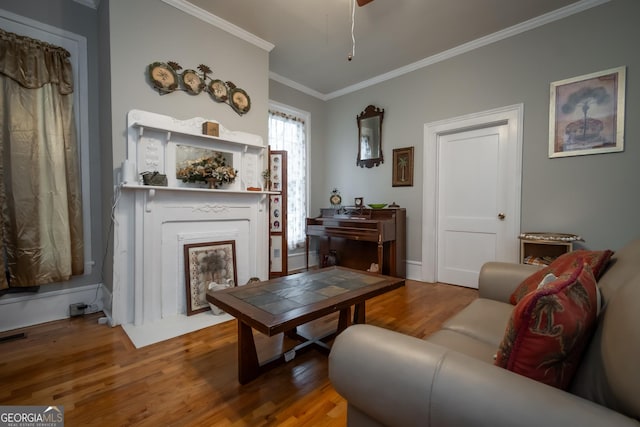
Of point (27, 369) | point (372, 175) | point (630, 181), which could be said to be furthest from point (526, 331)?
point (372, 175)

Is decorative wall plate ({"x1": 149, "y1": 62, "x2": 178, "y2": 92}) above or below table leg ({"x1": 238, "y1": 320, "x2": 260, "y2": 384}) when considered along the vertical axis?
above

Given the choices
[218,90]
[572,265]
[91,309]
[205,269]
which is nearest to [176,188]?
[205,269]

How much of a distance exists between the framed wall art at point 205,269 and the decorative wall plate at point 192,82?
1.50 m

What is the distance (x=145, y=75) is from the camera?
241 centimetres

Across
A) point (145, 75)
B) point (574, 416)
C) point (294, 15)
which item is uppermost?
point (294, 15)

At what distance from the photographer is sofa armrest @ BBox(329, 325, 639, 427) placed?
0.57 m

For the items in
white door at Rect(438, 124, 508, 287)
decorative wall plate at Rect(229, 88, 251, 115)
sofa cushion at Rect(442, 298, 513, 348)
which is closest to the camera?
sofa cushion at Rect(442, 298, 513, 348)

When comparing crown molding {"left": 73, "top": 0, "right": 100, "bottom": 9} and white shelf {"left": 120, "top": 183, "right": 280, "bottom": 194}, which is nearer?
white shelf {"left": 120, "top": 183, "right": 280, "bottom": 194}

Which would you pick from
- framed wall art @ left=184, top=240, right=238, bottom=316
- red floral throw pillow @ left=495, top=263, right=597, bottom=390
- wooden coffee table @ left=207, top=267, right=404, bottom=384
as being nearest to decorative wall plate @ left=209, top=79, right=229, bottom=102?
framed wall art @ left=184, top=240, right=238, bottom=316

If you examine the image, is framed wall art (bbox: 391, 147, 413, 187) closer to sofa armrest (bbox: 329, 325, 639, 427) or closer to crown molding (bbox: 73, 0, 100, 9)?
sofa armrest (bbox: 329, 325, 639, 427)

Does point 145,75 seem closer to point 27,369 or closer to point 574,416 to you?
point 27,369

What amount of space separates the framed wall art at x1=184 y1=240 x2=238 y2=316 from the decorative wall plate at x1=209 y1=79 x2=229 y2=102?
1497 mm

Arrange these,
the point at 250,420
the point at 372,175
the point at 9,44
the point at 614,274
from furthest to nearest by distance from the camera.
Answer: the point at 372,175, the point at 9,44, the point at 250,420, the point at 614,274

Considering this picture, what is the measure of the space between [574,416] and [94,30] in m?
3.92
